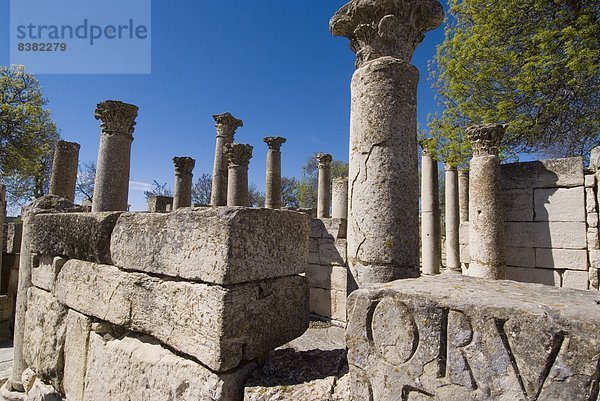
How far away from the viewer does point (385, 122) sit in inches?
122

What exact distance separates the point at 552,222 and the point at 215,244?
625 cm

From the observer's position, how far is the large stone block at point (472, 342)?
1.32 metres

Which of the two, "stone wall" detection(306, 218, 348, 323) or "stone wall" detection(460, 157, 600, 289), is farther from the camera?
"stone wall" detection(306, 218, 348, 323)

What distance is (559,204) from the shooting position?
5.75 m

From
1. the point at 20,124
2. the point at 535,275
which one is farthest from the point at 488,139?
the point at 20,124

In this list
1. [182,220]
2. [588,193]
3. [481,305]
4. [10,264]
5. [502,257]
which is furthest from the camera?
[10,264]

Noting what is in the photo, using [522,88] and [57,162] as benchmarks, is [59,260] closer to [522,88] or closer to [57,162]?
[57,162]

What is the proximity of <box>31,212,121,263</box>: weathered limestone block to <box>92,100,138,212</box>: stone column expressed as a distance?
252 centimetres

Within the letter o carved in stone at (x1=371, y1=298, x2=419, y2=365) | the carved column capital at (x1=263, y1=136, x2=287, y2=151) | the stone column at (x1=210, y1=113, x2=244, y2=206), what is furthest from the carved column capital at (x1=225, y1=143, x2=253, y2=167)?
the letter o carved in stone at (x1=371, y1=298, x2=419, y2=365)

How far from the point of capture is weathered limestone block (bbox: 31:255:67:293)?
3.58 metres

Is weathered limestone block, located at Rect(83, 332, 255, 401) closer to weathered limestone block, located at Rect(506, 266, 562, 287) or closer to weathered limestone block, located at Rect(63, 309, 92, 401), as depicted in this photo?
weathered limestone block, located at Rect(63, 309, 92, 401)

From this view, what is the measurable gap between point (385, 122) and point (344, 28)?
4.23 feet

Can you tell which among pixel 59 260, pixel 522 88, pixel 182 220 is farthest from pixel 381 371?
pixel 522 88

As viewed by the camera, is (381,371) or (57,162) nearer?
(381,371)
